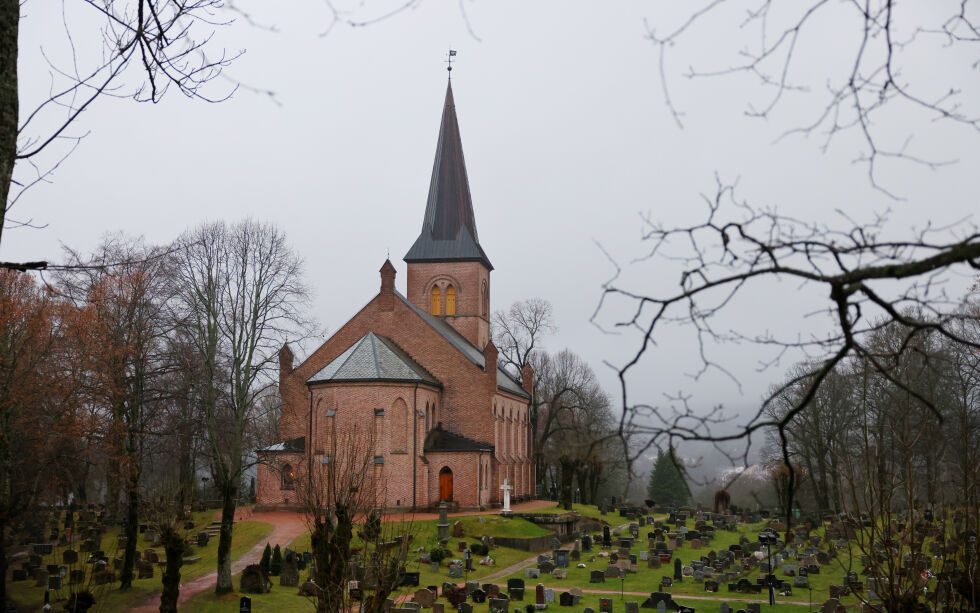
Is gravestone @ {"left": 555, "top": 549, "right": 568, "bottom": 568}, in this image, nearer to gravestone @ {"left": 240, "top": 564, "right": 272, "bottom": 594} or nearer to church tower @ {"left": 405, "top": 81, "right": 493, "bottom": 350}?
gravestone @ {"left": 240, "top": 564, "right": 272, "bottom": 594}

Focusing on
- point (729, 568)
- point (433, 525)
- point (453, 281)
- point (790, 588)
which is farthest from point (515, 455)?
point (790, 588)

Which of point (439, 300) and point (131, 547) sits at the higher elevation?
point (439, 300)

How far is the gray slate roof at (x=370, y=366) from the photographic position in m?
41.3

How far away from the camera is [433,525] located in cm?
3619

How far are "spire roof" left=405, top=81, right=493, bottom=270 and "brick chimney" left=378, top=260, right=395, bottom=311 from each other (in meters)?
8.02

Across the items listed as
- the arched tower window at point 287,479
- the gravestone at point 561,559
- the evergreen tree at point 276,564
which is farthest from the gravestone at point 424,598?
the arched tower window at point 287,479

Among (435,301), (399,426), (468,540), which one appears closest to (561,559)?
(468,540)

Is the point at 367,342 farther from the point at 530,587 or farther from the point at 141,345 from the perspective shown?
the point at 530,587

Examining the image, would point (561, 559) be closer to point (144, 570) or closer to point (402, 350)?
point (144, 570)

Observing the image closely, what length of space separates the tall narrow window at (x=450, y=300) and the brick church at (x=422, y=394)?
0.22ft

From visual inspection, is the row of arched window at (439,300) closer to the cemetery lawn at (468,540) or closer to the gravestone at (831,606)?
the cemetery lawn at (468,540)

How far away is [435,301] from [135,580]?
31702 mm

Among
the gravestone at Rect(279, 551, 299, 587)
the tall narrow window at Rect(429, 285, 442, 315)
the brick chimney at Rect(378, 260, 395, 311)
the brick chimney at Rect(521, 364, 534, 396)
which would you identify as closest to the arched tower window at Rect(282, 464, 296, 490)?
the brick chimney at Rect(378, 260, 395, 311)

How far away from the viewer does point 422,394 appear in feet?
141
